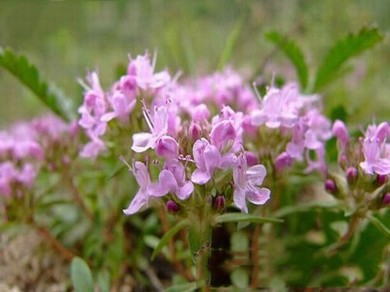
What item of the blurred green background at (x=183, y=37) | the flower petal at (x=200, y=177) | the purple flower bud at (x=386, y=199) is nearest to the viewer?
the flower petal at (x=200, y=177)

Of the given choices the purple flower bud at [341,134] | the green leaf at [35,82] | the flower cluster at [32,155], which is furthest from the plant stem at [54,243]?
the purple flower bud at [341,134]

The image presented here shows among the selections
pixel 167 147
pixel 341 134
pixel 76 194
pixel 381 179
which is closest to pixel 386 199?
pixel 381 179

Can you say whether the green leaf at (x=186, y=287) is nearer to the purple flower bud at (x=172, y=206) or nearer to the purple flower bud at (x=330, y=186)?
the purple flower bud at (x=172, y=206)

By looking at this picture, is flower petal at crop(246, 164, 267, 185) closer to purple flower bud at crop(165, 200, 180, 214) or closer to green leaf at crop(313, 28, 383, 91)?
purple flower bud at crop(165, 200, 180, 214)

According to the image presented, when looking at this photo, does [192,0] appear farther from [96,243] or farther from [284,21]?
[96,243]

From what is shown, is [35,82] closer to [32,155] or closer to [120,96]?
[32,155]

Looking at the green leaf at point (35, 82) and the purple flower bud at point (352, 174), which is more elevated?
the green leaf at point (35, 82)

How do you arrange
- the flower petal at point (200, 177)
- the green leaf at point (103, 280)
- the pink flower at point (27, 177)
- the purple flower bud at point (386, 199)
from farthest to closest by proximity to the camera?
the pink flower at point (27, 177)
the green leaf at point (103, 280)
the purple flower bud at point (386, 199)
the flower petal at point (200, 177)

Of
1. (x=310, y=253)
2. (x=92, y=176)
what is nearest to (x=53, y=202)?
(x=92, y=176)
